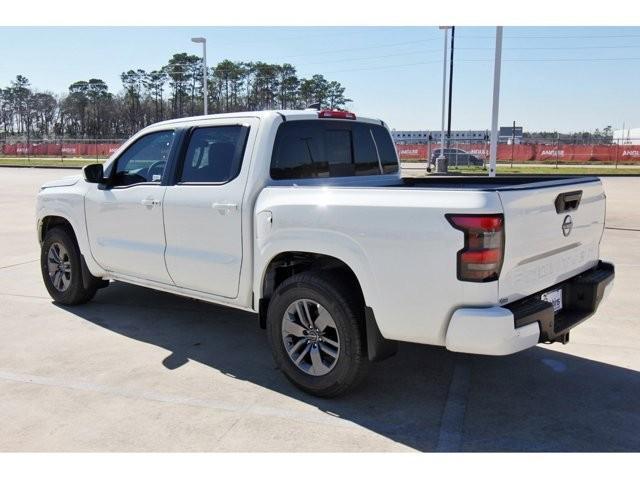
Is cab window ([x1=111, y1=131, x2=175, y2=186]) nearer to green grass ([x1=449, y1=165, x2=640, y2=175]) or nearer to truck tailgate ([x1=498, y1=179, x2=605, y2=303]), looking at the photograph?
truck tailgate ([x1=498, y1=179, x2=605, y2=303])

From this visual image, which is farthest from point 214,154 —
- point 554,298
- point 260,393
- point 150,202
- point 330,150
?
point 554,298

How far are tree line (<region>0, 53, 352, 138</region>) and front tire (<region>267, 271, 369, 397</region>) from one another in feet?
260

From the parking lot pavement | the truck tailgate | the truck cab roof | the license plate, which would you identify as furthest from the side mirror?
the license plate

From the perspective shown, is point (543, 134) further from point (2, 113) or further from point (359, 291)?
point (2, 113)

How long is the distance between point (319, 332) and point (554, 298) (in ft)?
5.05

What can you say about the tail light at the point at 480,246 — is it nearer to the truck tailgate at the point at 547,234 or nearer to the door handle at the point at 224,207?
the truck tailgate at the point at 547,234

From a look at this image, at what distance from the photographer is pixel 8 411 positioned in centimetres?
374

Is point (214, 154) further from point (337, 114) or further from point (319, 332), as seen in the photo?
point (319, 332)

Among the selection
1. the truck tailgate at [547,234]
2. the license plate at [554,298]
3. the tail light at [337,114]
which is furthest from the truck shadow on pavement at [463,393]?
the tail light at [337,114]

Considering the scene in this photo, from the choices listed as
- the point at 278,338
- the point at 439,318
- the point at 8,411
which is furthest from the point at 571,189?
the point at 8,411

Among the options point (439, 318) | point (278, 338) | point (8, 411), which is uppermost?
point (439, 318)

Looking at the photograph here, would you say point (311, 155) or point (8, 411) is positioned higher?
point (311, 155)

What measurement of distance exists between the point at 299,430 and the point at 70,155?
55.0 metres

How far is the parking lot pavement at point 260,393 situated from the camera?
132 inches
